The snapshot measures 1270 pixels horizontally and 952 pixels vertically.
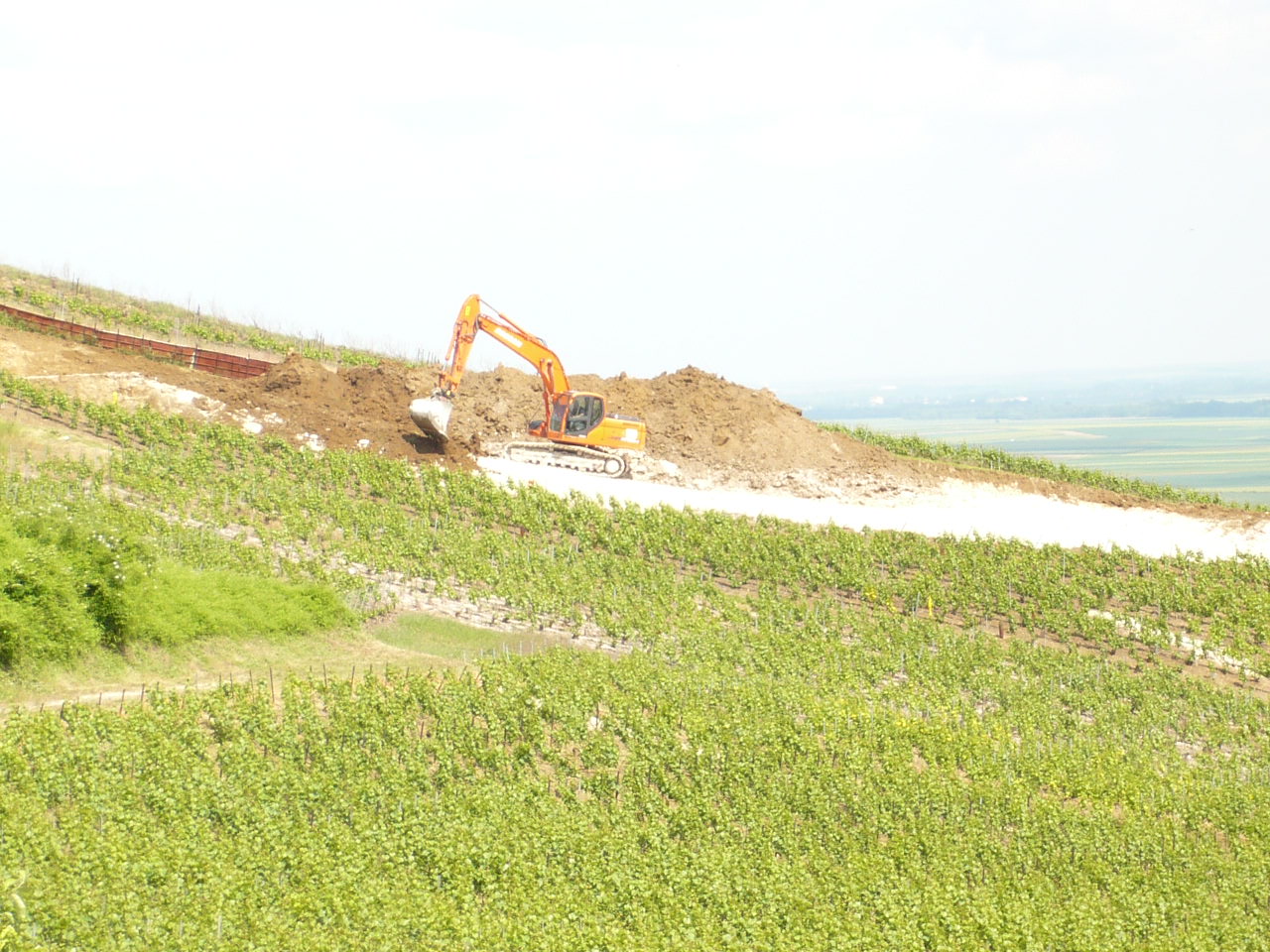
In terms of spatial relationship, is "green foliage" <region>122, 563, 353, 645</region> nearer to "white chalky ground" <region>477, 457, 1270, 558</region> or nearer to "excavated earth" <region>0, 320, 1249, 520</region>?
"white chalky ground" <region>477, 457, 1270, 558</region>

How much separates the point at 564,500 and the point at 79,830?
1948 centimetres

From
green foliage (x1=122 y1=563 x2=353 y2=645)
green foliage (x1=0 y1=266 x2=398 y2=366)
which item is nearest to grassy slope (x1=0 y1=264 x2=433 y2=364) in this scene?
green foliage (x1=0 y1=266 x2=398 y2=366)

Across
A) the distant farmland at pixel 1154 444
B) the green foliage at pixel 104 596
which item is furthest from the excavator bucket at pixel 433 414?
the distant farmland at pixel 1154 444

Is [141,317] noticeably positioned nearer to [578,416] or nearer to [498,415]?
[498,415]

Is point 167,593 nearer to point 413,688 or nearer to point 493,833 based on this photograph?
point 413,688

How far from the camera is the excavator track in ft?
122

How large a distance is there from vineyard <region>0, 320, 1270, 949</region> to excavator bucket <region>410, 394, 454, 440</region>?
3.91 m

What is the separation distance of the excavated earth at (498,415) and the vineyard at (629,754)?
166 inches

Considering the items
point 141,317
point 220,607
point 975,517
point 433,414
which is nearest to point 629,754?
point 220,607

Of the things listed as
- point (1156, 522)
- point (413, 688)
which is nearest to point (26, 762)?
point (413, 688)

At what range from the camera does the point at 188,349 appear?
39.8 meters

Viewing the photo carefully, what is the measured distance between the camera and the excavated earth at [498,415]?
1325 inches

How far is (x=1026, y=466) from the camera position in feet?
142

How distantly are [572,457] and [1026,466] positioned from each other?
16882mm
